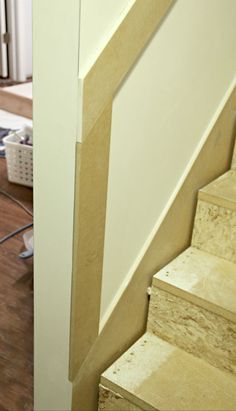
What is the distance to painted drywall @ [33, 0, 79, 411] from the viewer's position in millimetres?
833

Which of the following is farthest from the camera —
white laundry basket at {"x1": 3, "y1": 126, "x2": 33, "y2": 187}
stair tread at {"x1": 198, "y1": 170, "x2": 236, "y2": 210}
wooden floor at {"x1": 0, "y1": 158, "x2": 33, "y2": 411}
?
white laundry basket at {"x1": 3, "y1": 126, "x2": 33, "y2": 187}

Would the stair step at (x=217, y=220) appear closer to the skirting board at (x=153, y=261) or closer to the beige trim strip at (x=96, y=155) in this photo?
Answer: the skirting board at (x=153, y=261)

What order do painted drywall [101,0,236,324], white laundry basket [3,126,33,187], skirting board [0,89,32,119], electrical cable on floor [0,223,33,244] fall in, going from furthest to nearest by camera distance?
skirting board [0,89,32,119] < white laundry basket [3,126,33,187] < electrical cable on floor [0,223,33,244] < painted drywall [101,0,236,324]

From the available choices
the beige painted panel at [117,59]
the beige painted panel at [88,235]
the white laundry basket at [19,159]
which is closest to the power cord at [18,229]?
the white laundry basket at [19,159]

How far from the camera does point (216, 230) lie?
4.39ft

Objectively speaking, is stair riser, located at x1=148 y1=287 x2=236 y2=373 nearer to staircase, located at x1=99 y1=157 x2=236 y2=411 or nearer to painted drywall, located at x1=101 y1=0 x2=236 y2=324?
staircase, located at x1=99 y1=157 x2=236 y2=411

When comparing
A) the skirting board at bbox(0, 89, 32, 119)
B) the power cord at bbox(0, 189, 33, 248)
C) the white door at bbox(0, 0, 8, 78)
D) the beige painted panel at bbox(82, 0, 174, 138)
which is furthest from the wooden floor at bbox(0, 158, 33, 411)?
the white door at bbox(0, 0, 8, 78)

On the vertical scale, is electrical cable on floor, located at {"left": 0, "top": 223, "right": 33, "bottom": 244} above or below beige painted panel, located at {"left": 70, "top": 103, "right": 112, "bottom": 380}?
below

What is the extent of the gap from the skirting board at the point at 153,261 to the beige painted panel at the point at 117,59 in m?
0.44

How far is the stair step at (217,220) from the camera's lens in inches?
51.3

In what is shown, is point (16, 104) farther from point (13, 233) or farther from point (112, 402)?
point (112, 402)

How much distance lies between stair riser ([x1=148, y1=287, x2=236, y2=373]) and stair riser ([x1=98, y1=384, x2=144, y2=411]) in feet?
0.68

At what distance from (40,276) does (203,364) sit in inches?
19.0

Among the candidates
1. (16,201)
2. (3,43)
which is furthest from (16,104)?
(16,201)
